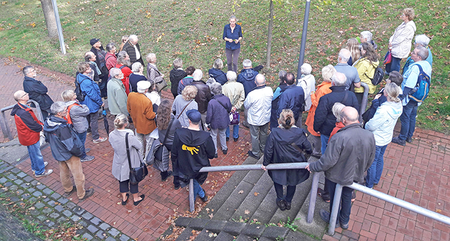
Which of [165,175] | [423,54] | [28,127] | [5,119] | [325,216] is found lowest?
[165,175]

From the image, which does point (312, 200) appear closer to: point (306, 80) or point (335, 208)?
point (335, 208)

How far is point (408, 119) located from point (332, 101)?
2691mm

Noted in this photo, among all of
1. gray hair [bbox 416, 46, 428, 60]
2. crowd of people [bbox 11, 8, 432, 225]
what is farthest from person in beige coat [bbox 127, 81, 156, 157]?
gray hair [bbox 416, 46, 428, 60]

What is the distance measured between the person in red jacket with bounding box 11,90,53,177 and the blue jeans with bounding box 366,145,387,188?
260 inches

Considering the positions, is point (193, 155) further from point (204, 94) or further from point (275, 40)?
point (275, 40)

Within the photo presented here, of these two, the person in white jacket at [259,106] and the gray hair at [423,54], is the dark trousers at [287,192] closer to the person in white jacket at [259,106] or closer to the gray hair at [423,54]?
the person in white jacket at [259,106]

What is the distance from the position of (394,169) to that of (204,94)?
4182 millimetres

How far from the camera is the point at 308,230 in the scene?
4.51 m

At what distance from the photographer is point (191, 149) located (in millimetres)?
5262

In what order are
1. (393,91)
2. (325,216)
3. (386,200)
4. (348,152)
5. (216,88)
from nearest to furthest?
(386,200), (348,152), (325,216), (393,91), (216,88)

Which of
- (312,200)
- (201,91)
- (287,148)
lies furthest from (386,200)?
(201,91)

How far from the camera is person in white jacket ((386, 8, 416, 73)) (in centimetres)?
763

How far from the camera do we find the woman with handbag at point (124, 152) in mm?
5517

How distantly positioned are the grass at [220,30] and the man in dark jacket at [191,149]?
532 centimetres
